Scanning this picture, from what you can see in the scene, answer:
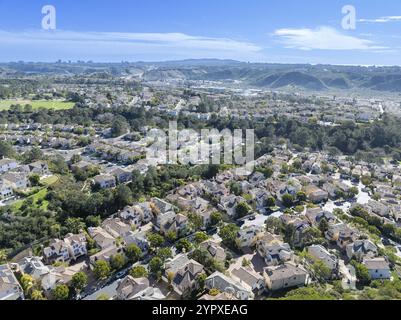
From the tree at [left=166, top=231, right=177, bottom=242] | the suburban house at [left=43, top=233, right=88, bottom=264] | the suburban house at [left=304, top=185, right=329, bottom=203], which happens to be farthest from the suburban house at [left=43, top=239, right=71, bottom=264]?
the suburban house at [left=304, top=185, right=329, bottom=203]

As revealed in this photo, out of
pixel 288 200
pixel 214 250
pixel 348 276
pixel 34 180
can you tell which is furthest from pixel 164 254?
pixel 34 180

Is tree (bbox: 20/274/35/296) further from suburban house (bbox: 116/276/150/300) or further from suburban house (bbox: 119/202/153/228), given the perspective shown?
suburban house (bbox: 119/202/153/228)

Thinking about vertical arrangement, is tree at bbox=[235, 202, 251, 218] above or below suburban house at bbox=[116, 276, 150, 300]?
above

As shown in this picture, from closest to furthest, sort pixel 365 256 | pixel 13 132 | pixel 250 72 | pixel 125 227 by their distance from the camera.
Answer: pixel 365 256
pixel 125 227
pixel 13 132
pixel 250 72

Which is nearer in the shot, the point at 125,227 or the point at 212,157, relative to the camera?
the point at 125,227

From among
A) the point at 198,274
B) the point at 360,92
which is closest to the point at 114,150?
the point at 198,274

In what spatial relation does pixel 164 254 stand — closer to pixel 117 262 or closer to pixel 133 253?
pixel 133 253
